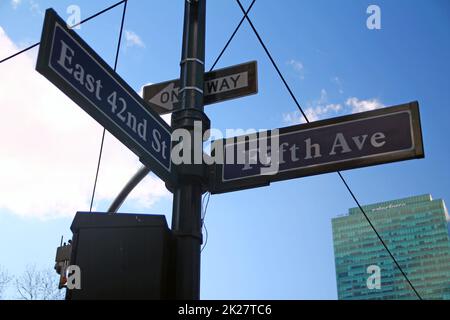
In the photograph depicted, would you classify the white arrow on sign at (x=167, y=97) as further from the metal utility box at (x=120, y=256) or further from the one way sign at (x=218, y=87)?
the metal utility box at (x=120, y=256)

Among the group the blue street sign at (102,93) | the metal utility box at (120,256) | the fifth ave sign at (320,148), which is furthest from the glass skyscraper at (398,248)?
the metal utility box at (120,256)

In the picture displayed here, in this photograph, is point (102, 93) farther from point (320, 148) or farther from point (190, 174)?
point (320, 148)

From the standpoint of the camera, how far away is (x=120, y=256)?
2826 millimetres

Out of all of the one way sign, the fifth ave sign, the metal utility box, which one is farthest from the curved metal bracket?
the metal utility box

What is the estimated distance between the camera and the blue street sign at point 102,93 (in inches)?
122

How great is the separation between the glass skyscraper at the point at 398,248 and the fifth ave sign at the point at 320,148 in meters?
81.7

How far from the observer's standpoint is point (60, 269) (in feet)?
18.4

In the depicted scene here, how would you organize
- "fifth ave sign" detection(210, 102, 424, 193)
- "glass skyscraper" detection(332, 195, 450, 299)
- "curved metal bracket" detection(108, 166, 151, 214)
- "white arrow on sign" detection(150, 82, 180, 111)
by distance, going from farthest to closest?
"glass skyscraper" detection(332, 195, 450, 299), "white arrow on sign" detection(150, 82, 180, 111), "curved metal bracket" detection(108, 166, 151, 214), "fifth ave sign" detection(210, 102, 424, 193)

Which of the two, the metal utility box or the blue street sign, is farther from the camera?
the blue street sign

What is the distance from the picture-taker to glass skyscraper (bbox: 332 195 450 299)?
294ft

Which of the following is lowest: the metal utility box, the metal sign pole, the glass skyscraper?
the metal utility box

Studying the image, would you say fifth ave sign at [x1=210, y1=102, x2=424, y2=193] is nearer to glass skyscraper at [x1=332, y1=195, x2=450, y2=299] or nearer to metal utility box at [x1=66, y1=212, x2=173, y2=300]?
metal utility box at [x1=66, y1=212, x2=173, y2=300]

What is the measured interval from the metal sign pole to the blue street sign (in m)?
0.14
